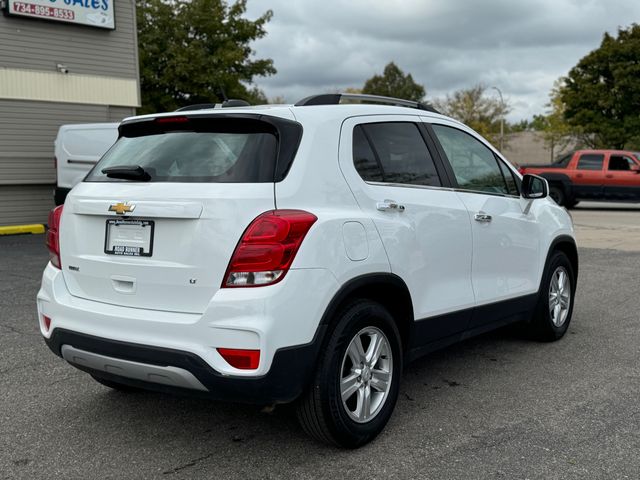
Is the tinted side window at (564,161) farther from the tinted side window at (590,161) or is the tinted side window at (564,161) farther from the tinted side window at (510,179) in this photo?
the tinted side window at (510,179)

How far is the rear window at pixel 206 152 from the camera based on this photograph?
126 inches

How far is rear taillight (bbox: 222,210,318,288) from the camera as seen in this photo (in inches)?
118

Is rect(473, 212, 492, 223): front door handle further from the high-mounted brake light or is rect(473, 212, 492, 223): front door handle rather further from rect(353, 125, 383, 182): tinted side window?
the high-mounted brake light

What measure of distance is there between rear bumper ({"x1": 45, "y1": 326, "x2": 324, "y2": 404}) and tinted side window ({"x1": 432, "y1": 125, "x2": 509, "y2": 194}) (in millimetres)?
1802

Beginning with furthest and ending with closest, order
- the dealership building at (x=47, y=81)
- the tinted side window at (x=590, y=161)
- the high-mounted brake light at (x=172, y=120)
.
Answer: the tinted side window at (x=590, y=161) < the dealership building at (x=47, y=81) < the high-mounted brake light at (x=172, y=120)

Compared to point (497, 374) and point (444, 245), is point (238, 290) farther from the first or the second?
point (497, 374)

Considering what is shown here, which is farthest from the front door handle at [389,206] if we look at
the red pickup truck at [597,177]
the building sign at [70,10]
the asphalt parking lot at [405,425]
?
the red pickup truck at [597,177]

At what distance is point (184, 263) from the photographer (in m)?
3.11

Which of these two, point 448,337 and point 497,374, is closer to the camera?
point 448,337

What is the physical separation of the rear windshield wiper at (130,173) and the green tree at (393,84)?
97.6 metres

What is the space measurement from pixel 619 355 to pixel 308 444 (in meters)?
Answer: 2.82

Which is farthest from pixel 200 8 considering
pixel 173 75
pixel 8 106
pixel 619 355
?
pixel 619 355

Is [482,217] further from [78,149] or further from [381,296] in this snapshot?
[78,149]

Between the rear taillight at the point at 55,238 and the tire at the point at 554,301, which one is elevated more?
the rear taillight at the point at 55,238
